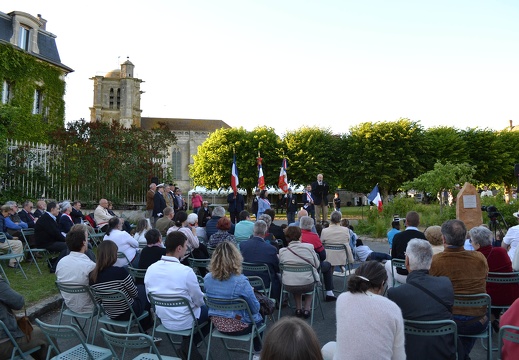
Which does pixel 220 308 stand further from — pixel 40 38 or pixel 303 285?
pixel 40 38

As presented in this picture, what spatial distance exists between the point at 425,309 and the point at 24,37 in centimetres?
2823

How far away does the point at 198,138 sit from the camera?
213 feet

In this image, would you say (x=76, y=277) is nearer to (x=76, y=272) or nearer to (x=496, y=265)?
(x=76, y=272)

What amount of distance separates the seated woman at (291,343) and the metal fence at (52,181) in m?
15.2

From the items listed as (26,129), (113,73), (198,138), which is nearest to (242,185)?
(26,129)

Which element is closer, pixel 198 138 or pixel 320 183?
pixel 320 183

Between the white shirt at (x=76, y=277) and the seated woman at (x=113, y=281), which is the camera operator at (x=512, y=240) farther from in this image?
the white shirt at (x=76, y=277)

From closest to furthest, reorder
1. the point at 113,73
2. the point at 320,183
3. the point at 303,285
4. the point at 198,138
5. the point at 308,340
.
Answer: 1. the point at 308,340
2. the point at 303,285
3. the point at 320,183
4. the point at 198,138
5. the point at 113,73

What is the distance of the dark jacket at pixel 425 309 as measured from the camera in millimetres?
3279

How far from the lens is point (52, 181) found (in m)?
15.4

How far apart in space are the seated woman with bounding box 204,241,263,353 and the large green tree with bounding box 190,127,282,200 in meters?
31.8

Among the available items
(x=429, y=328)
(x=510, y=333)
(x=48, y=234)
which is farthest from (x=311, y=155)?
(x=510, y=333)

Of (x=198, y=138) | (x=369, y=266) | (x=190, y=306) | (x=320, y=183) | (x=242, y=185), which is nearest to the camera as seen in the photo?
(x=369, y=266)

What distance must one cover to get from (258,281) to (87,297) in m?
2.07
